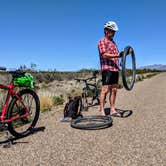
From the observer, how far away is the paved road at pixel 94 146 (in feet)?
16.2

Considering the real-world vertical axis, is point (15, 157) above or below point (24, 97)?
below

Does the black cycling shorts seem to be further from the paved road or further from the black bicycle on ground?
the black bicycle on ground

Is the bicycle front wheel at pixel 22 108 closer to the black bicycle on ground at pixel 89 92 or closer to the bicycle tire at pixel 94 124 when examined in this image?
the bicycle tire at pixel 94 124

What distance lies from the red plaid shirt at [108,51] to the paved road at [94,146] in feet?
4.61

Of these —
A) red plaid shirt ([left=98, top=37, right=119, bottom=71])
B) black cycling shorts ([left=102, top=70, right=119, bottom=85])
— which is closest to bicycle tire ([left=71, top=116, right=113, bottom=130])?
black cycling shorts ([left=102, top=70, right=119, bottom=85])

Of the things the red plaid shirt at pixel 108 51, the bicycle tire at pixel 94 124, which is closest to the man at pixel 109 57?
the red plaid shirt at pixel 108 51

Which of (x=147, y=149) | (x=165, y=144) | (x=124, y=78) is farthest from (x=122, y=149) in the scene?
(x=124, y=78)

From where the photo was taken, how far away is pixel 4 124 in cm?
613

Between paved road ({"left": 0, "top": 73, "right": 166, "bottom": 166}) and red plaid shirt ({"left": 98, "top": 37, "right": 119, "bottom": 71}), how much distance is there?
1.41 meters

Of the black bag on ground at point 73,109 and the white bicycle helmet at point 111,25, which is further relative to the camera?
the black bag on ground at point 73,109

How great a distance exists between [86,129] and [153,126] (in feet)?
4.65

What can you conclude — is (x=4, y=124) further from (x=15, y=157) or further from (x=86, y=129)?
(x=86, y=129)

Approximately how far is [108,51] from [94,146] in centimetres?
323

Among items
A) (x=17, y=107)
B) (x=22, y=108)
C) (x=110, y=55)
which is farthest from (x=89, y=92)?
(x=17, y=107)
